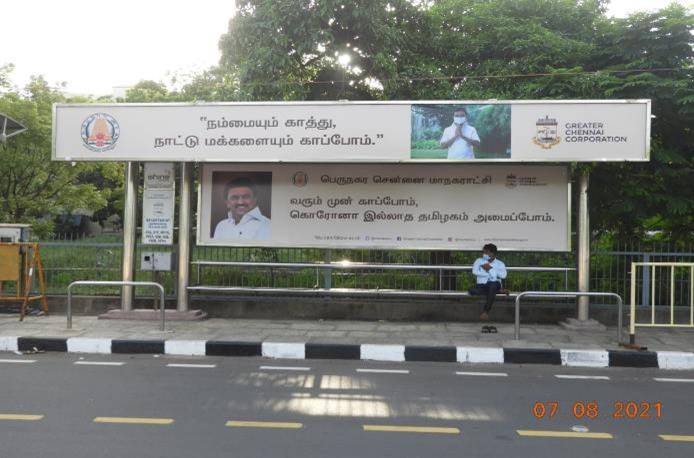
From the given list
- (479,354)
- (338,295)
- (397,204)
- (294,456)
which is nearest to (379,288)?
(338,295)

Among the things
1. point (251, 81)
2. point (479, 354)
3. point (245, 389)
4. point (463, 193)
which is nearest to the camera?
point (245, 389)

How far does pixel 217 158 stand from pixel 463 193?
3855 millimetres

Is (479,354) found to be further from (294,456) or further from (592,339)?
(294,456)

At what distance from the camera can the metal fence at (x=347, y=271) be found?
10.2 metres

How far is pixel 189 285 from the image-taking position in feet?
33.8

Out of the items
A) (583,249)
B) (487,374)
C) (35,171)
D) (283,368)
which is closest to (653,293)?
(583,249)

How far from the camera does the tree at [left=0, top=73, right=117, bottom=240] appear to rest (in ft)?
55.2

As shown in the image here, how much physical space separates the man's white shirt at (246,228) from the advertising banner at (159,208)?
77 centimetres

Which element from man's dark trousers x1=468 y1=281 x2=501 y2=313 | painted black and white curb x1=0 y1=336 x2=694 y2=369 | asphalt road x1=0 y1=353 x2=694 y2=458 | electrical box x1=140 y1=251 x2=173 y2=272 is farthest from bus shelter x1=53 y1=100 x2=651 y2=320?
asphalt road x1=0 y1=353 x2=694 y2=458

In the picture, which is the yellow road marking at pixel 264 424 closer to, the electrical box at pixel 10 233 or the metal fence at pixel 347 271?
the metal fence at pixel 347 271

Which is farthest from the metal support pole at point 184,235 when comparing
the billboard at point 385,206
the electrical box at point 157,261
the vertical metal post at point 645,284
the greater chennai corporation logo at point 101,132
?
the vertical metal post at point 645,284

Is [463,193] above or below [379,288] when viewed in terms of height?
above

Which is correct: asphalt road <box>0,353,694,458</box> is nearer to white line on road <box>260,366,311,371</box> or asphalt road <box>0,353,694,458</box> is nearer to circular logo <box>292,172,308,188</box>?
white line on road <box>260,366,311,371</box>
